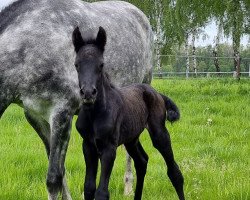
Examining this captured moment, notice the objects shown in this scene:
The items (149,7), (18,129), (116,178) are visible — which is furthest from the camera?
(149,7)

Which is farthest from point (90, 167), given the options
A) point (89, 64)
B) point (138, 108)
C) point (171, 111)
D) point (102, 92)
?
point (171, 111)

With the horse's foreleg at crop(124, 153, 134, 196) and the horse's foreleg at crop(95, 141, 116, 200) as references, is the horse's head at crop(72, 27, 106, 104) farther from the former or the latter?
the horse's foreleg at crop(124, 153, 134, 196)

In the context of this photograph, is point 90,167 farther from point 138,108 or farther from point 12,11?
point 12,11

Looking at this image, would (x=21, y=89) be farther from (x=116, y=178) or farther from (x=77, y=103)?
(x=116, y=178)

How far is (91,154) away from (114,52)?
2.00 meters

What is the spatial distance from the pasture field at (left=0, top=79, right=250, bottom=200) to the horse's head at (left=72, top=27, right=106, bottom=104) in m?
2.05

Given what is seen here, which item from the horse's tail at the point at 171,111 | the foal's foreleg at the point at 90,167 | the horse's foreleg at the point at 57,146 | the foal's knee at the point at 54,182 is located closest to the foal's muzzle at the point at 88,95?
the foal's foreleg at the point at 90,167

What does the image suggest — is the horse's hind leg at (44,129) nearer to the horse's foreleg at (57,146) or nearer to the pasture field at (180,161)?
the pasture field at (180,161)

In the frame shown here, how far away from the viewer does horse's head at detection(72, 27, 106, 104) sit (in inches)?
122

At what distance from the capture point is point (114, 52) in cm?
539

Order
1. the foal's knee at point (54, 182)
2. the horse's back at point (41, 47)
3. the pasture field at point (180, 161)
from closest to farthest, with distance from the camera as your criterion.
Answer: the horse's back at point (41, 47), the foal's knee at point (54, 182), the pasture field at point (180, 161)

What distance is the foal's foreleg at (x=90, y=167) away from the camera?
3.60 metres

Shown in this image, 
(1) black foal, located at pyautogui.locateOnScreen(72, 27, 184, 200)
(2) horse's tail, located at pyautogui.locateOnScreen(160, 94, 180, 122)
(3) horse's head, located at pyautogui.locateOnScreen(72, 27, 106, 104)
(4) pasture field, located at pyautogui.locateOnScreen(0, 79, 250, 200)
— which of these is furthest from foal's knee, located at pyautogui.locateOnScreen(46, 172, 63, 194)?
(3) horse's head, located at pyautogui.locateOnScreen(72, 27, 106, 104)

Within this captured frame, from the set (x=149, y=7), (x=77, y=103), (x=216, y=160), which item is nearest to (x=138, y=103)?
(x=77, y=103)
